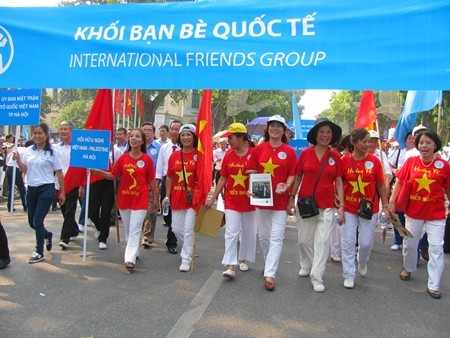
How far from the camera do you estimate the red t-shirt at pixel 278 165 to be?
4.90 m

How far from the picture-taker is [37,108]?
23.3 feet

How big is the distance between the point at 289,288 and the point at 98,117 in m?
3.56

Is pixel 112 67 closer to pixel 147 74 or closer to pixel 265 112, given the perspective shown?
pixel 147 74

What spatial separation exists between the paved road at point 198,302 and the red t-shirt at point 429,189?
930 mm

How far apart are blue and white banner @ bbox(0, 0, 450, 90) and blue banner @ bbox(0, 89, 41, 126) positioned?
2.57 metres

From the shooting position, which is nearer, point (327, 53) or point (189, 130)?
point (327, 53)

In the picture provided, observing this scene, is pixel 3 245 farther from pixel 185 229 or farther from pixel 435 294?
pixel 435 294

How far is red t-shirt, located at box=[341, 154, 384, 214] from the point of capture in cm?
504

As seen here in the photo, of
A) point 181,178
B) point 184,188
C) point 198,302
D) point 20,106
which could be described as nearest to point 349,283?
point 198,302

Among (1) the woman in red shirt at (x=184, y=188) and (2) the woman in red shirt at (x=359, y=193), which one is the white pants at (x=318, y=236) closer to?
(2) the woman in red shirt at (x=359, y=193)

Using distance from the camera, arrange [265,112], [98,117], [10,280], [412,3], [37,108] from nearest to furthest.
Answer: [412,3] < [10,280] < [98,117] < [37,108] < [265,112]

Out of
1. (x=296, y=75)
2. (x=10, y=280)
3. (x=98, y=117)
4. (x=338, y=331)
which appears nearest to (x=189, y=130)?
(x=98, y=117)

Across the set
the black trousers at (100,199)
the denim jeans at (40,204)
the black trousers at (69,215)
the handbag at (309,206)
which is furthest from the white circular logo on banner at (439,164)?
the black trousers at (69,215)

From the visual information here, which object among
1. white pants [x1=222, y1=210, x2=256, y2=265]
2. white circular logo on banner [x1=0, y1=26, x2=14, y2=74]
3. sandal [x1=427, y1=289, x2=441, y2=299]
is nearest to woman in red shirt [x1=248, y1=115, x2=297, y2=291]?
white pants [x1=222, y1=210, x2=256, y2=265]
